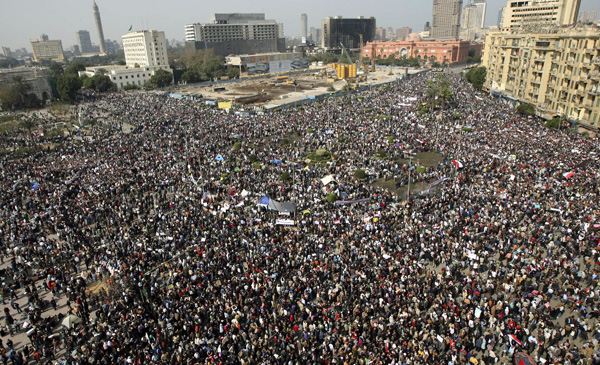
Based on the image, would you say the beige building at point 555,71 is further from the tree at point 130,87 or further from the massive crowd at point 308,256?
the tree at point 130,87

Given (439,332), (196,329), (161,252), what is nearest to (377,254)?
(439,332)

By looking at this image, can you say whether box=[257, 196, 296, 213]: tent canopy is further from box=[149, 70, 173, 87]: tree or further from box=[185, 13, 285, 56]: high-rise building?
box=[185, 13, 285, 56]: high-rise building

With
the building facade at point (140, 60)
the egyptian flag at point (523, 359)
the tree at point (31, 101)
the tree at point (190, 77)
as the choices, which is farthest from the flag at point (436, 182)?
the building facade at point (140, 60)

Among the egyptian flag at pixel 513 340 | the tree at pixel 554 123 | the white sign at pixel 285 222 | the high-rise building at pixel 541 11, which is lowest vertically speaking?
the egyptian flag at pixel 513 340

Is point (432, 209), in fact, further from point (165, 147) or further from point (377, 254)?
point (165, 147)

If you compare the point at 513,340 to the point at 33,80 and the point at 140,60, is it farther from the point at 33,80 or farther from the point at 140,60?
the point at 140,60

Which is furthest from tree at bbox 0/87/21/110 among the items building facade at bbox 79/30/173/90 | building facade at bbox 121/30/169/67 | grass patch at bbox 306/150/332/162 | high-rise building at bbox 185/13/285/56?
high-rise building at bbox 185/13/285/56
